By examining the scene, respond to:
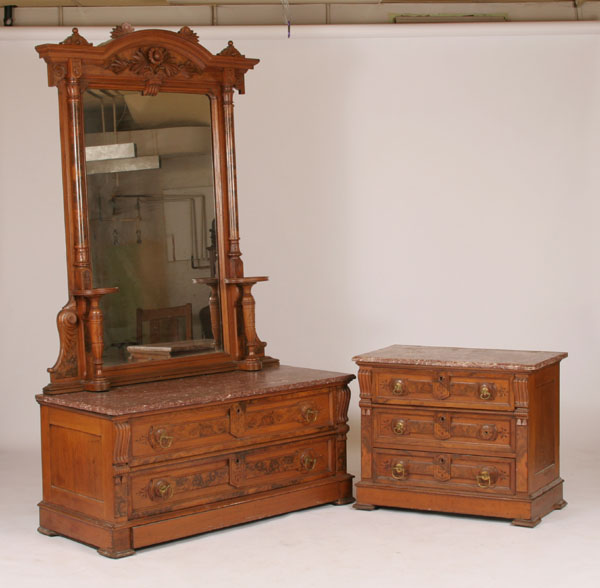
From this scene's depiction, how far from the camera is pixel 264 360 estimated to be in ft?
18.7

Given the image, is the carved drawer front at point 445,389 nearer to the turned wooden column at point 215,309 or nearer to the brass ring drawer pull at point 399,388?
the brass ring drawer pull at point 399,388

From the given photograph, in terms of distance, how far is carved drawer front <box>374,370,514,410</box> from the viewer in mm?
4922

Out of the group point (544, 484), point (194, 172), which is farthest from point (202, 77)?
point (544, 484)

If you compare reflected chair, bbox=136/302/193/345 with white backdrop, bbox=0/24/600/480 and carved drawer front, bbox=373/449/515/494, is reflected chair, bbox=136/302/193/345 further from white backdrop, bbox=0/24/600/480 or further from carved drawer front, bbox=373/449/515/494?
white backdrop, bbox=0/24/600/480

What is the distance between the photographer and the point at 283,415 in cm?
513

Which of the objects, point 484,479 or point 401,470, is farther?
point 401,470

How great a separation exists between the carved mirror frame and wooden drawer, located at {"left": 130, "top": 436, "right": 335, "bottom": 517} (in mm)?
574

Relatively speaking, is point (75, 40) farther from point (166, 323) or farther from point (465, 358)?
point (465, 358)

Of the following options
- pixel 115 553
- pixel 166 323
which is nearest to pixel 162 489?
pixel 115 553

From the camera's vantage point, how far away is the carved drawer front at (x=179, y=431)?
182 inches

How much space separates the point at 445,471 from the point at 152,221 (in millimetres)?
1911

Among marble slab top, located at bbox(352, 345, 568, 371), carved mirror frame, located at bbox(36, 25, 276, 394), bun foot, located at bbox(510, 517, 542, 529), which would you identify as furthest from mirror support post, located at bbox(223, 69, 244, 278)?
bun foot, located at bbox(510, 517, 542, 529)

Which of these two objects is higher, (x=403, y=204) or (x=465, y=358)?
(x=403, y=204)

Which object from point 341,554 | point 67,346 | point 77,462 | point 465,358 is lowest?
point 341,554
